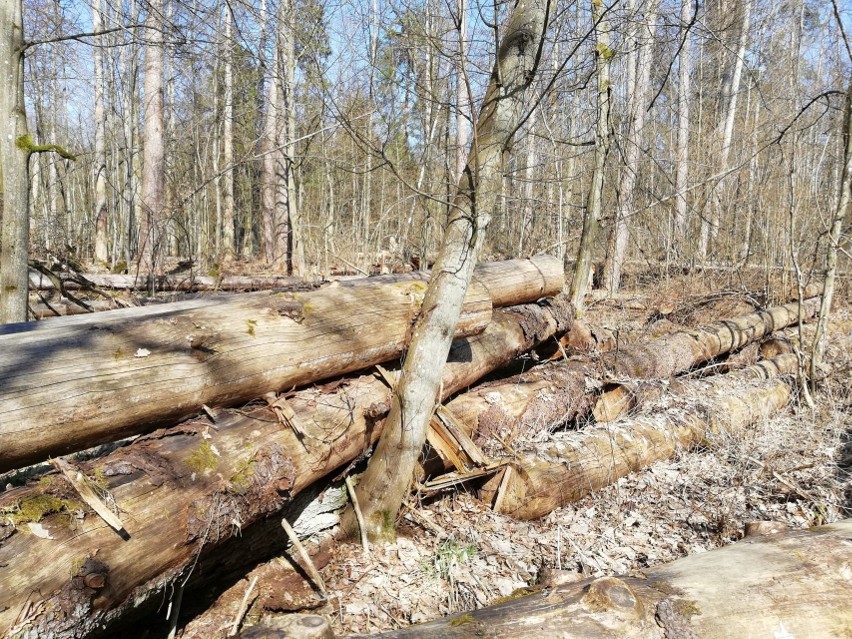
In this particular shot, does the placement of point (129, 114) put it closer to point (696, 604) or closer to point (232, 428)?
point (232, 428)

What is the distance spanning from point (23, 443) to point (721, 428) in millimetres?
4737

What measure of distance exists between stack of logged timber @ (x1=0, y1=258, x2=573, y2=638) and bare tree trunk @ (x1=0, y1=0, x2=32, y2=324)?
191 cm

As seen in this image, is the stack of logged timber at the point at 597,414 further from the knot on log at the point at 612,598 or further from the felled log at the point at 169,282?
the felled log at the point at 169,282

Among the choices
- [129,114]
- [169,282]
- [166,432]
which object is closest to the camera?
[166,432]

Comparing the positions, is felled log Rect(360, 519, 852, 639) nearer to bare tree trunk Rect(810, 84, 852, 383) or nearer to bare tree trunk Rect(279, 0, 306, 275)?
bare tree trunk Rect(810, 84, 852, 383)

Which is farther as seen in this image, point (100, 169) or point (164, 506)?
point (100, 169)

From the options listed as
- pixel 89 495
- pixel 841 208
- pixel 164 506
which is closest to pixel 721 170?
pixel 841 208

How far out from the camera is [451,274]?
10.6ft

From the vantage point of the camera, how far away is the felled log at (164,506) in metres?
1.94

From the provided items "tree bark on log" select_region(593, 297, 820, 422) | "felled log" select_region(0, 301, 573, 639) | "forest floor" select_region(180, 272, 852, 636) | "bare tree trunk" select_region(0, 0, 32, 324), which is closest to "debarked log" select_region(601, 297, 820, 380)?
"tree bark on log" select_region(593, 297, 820, 422)

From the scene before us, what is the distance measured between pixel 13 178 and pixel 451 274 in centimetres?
356

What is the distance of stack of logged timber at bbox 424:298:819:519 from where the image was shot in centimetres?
382

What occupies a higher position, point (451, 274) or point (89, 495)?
point (451, 274)

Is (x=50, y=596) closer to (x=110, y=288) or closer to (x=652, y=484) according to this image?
(x=652, y=484)
